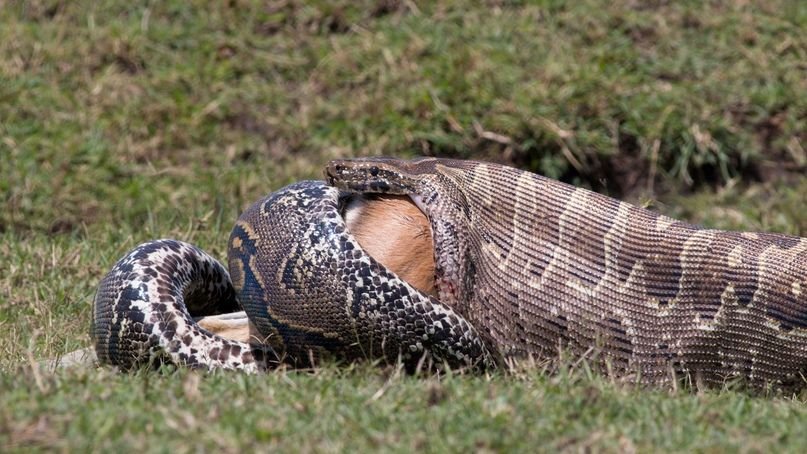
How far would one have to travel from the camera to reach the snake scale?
530cm

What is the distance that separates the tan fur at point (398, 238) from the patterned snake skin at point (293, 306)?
6.2 inches

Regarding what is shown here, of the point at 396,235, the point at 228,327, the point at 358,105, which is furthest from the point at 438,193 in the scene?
the point at 358,105

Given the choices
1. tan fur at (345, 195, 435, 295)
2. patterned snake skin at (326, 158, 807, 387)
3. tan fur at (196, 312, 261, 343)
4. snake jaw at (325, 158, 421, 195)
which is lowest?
tan fur at (196, 312, 261, 343)

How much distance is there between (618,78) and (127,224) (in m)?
4.01

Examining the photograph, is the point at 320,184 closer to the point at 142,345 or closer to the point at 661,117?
the point at 142,345

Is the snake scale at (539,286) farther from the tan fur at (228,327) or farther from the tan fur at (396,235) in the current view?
the tan fur at (228,327)

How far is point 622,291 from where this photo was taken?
540cm

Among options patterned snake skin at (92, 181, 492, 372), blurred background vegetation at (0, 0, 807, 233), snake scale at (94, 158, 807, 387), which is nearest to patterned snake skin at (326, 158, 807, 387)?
snake scale at (94, 158, 807, 387)

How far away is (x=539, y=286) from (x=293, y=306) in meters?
1.10

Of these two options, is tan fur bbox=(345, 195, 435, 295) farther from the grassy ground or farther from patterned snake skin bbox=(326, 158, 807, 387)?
the grassy ground

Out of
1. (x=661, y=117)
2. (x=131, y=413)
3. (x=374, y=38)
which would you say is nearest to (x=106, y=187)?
(x=374, y=38)

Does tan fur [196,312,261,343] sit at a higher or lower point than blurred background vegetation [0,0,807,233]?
lower

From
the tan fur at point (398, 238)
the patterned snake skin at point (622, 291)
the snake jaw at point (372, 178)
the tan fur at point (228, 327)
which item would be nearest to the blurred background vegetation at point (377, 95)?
the tan fur at point (228, 327)

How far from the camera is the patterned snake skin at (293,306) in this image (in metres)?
5.03
